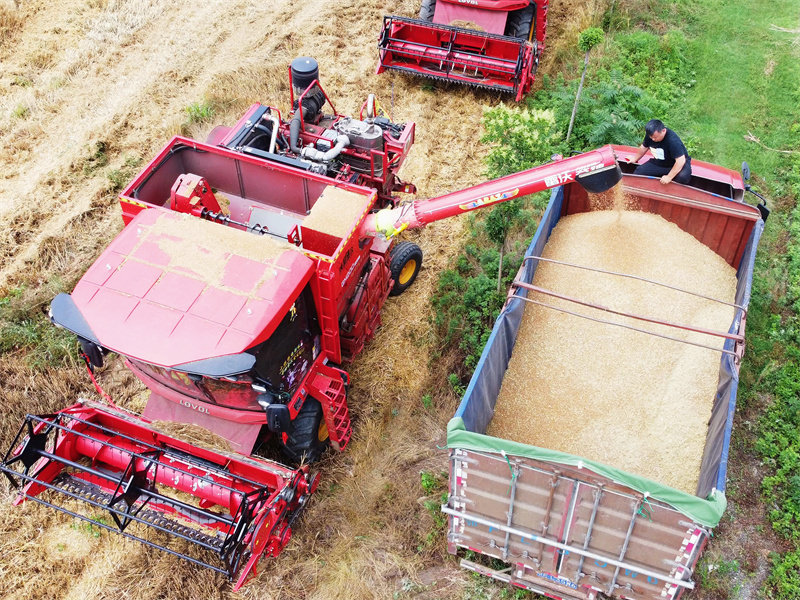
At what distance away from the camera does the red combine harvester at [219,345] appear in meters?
5.66

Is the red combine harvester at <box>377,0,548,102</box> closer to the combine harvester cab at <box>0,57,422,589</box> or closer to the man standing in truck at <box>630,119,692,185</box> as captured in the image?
the man standing in truck at <box>630,119,692,185</box>

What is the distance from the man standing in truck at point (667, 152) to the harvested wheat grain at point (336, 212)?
3530 mm

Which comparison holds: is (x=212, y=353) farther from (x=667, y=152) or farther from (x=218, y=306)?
(x=667, y=152)

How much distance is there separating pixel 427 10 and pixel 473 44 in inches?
54.0

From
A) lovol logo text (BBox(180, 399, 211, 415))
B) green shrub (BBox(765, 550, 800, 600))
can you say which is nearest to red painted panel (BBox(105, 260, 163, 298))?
lovol logo text (BBox(180, 399, 211, 415))

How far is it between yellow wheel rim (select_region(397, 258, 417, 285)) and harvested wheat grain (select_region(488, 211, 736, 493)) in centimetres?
170

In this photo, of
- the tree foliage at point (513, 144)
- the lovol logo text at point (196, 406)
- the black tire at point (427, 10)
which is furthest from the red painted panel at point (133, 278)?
the black tire at point (427, 10)

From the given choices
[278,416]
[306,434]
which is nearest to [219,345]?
[278,416]

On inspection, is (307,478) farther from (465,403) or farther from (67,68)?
(67,68)

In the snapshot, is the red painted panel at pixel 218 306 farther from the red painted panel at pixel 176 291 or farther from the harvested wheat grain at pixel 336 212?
the harvested wheat grain at pixel 336 212

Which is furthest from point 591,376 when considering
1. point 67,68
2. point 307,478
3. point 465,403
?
point 67,68

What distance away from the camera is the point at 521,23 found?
12.0m

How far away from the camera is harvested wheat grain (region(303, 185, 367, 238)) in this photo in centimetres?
650

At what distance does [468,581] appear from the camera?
626cm
